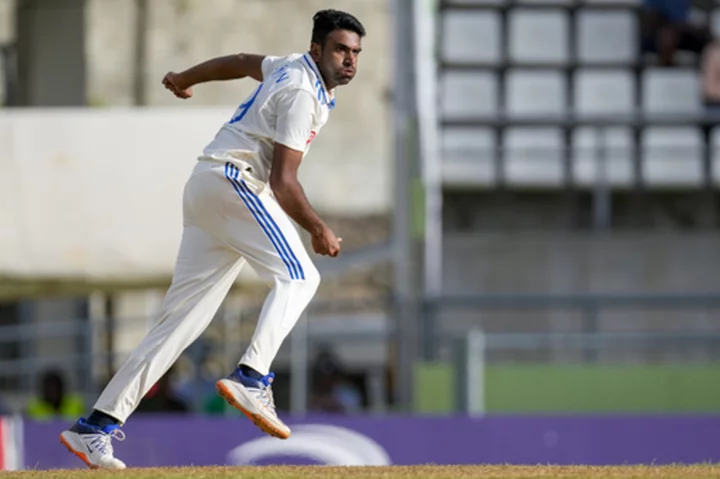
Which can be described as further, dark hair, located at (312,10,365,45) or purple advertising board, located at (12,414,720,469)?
purple advertising board, located at (12,414,720,469)

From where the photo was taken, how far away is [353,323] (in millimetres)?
13508

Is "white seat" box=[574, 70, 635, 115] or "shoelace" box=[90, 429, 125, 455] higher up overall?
"white seat" box=[574, 70, 635, 115]

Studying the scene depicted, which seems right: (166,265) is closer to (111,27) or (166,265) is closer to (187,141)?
(187,141)

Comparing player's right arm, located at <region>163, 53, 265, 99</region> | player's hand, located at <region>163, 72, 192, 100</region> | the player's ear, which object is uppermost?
the player's ear

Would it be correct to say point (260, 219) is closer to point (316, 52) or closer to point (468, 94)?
point (316, 52)

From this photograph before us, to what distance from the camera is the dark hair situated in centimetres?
590

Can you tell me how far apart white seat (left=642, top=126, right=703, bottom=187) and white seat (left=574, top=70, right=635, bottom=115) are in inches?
17.6

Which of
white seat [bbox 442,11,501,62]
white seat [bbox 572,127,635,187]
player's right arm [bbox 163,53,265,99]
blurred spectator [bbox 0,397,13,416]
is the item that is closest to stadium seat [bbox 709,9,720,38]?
white seat [bbox 572,127,635,187]

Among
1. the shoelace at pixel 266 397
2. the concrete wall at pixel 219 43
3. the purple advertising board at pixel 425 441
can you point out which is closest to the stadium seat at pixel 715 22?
the concrete wall at pixel 219 43

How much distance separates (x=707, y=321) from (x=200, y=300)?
28.0ft

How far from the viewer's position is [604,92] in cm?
1602

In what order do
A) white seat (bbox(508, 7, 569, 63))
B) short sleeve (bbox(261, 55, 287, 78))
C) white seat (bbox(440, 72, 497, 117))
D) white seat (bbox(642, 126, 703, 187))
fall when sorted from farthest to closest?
white seat (bbox(508, 7, 569, 63)) → white seat (bbox(440, 72, 497, 117)) → white seat (bbox(642, 126, 703, 187)) → short sleeve (bbox(261, 55, 287, 78))

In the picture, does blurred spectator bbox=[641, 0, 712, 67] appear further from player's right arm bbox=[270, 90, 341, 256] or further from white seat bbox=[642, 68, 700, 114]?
player's right arm bbox=[270, 90, 341, 256]

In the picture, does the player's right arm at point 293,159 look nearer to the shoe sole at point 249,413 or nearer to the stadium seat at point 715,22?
the shoe sole at point 249,413
